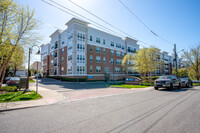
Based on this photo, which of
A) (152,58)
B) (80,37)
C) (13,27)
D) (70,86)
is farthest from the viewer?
(80,37)

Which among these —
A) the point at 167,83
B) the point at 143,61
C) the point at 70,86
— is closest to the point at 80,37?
the point at 70,86

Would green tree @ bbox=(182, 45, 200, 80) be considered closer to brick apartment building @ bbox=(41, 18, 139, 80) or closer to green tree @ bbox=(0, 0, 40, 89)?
brick apartment building @ bbox=(41, 18, 139, 80)

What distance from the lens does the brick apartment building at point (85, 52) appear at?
3269 cm

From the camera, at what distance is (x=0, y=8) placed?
8.88 metres

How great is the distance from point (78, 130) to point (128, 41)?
4922 cm

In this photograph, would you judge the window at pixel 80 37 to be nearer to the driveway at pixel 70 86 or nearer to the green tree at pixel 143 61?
the driveway at pixel 70 86

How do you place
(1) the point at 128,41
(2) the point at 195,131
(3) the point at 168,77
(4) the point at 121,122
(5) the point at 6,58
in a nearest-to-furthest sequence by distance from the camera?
(2) the point at 195,131 < (4) the point at 121,122 < (5) the point at 6,58 < (3) the point at 168,77 < (1) the point at 128,41

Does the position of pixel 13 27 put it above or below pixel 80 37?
below

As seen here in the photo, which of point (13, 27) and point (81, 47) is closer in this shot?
point (13, 27)

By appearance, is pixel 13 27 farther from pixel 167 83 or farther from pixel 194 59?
pixel 194 59

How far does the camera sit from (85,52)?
113ft

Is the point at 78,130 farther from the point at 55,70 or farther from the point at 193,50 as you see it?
the point at 55,70

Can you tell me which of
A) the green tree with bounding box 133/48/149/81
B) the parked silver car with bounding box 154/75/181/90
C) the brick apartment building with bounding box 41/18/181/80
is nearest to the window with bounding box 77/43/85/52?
the brick apartment building with bounding box 41/18/181/80

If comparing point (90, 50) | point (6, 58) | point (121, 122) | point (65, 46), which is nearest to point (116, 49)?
point (90, 50)
